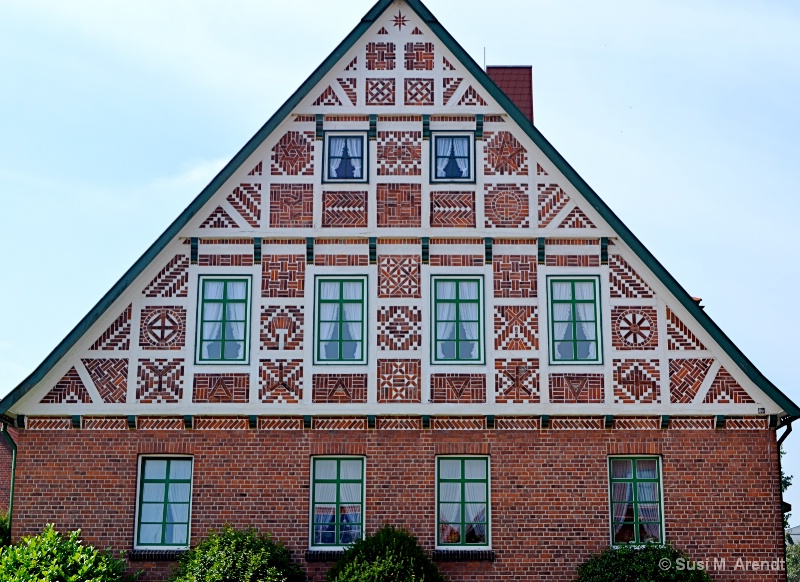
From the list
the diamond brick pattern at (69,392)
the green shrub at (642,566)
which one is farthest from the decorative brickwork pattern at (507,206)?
the diamond brick pattern at (69,392)

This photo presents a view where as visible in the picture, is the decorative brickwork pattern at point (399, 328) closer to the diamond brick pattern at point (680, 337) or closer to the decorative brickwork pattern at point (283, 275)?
the decorative brickwork pattern at point (283, 275)

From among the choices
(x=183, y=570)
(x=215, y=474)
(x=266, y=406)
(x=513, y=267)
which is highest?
(x=513, y=267)

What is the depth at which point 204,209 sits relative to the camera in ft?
65.7

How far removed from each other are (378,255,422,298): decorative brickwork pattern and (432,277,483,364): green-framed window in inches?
14.7

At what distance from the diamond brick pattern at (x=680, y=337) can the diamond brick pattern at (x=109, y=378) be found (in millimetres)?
9686

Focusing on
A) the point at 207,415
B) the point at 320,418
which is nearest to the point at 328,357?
the point at 320,418

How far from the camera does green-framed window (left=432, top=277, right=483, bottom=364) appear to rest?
19.6 metres

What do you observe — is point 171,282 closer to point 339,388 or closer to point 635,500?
point 339,388

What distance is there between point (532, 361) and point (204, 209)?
6.55 m

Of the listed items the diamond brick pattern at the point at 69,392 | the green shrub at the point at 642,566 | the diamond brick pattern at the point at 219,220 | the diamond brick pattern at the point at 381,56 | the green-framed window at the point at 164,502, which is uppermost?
the diamond brick pattern at the point at 381,56

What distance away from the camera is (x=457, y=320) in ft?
64.9

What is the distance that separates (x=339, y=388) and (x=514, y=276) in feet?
12.3

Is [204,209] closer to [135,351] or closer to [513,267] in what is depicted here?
[135,351]

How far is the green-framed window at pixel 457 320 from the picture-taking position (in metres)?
19.6
